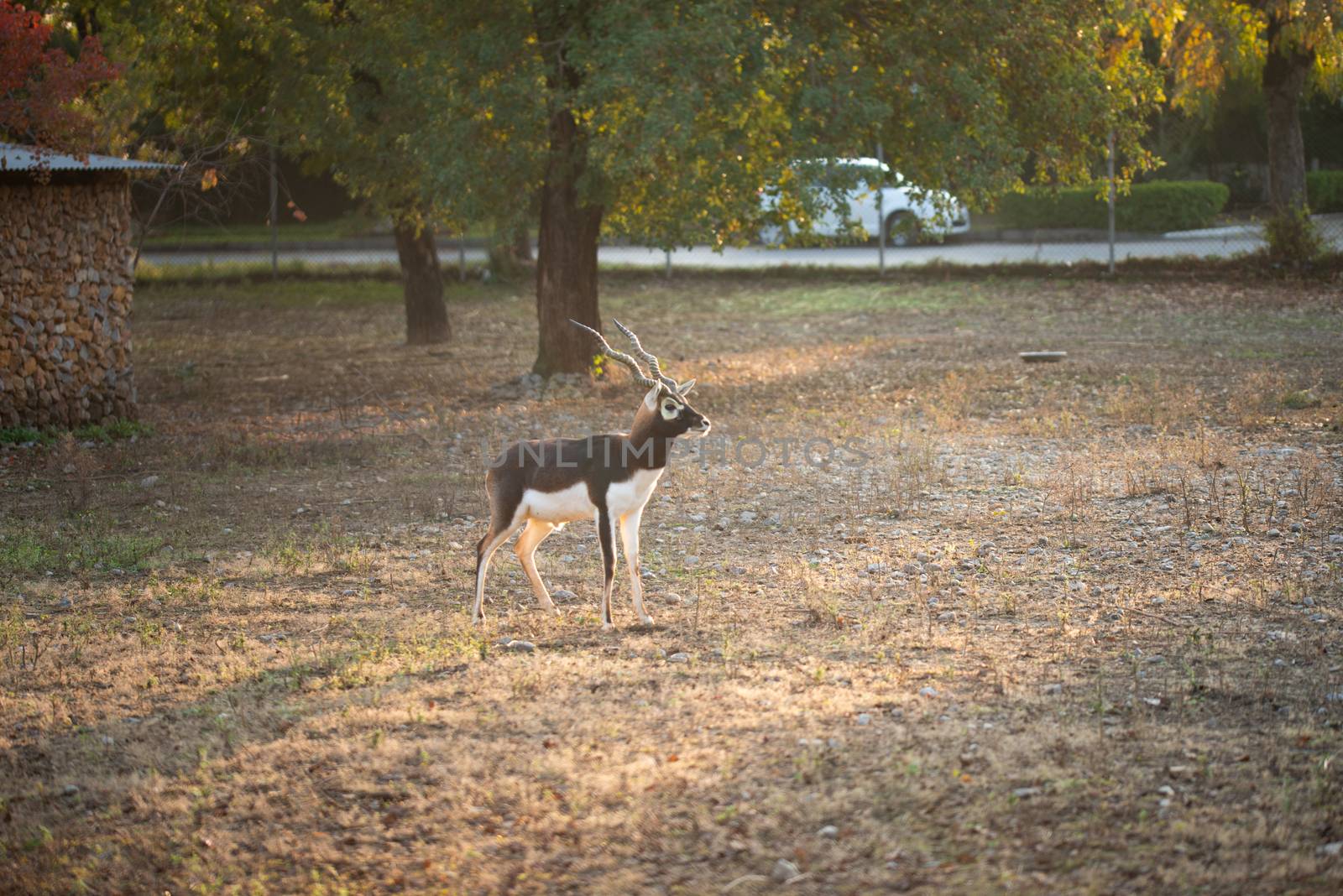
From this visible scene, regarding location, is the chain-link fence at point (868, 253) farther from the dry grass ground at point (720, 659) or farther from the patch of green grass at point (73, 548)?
the patch of green grass at point (73, 548)

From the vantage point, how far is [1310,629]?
24.4 feet

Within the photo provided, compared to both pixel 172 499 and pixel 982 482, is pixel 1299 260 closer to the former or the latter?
pixel 982 482

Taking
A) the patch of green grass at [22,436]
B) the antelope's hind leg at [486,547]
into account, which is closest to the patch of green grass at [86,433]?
the patch of green grass at [22,436]

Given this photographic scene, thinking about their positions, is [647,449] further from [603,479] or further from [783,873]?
[783,873]

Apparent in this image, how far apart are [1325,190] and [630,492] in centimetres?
2899

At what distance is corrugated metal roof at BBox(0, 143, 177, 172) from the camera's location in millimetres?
13000

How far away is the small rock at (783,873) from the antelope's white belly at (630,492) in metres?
2.94

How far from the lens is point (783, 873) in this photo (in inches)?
197

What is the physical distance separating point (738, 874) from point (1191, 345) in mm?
14696

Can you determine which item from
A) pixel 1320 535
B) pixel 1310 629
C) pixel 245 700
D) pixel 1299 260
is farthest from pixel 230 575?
pixel 1299 260

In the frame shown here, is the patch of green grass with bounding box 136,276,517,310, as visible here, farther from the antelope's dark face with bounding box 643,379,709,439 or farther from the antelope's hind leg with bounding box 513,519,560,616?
the antelope's dark face with bounding box 643,379,709,439

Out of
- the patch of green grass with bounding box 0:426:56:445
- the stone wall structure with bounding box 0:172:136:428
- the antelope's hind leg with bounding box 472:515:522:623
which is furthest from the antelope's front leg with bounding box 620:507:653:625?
the stone wall structure with bounding box 0:172:136:428

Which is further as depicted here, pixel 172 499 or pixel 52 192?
pixel 52 192

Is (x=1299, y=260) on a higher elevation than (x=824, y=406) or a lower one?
higher
